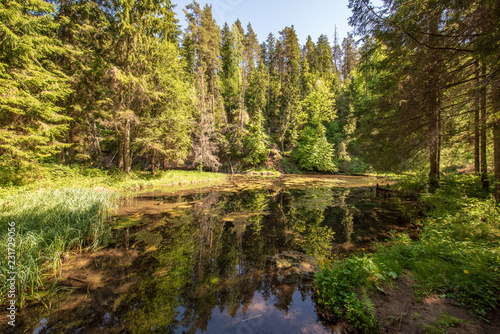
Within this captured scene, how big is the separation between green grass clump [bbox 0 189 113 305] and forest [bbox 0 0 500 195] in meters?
5.81

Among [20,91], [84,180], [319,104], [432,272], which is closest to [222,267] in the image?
[432,272]

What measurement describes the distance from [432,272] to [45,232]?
7820 millimetres

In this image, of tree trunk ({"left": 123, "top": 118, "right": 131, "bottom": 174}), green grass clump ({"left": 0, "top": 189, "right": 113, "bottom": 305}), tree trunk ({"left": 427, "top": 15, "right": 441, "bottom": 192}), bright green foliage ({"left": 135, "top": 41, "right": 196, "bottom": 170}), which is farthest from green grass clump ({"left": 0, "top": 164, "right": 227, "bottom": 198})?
tree trunk ({"left": 427, "top": 15, "right": 441, "bottom": 192})

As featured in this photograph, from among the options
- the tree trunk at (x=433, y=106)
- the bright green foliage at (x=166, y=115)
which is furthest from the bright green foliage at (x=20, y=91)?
the tree trunk at (x=433, y=106)

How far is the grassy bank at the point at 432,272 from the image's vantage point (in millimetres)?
2547

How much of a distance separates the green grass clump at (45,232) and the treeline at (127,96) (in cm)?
562

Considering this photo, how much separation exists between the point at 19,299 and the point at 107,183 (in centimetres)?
1072

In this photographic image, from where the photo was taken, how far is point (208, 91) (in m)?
28.7

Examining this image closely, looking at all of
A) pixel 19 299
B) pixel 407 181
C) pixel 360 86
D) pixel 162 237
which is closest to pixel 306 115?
pixel 360 86

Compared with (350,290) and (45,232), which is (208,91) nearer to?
(45,232)

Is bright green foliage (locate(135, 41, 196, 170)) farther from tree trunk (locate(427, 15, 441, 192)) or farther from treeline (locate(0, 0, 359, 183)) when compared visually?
tree trunk (locate(427, 15, 441, 192))

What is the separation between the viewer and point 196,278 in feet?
12.6

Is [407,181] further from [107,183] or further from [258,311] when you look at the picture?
[107,183]

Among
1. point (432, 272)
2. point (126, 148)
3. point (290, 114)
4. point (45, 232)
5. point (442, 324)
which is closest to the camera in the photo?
point (442, 324)
